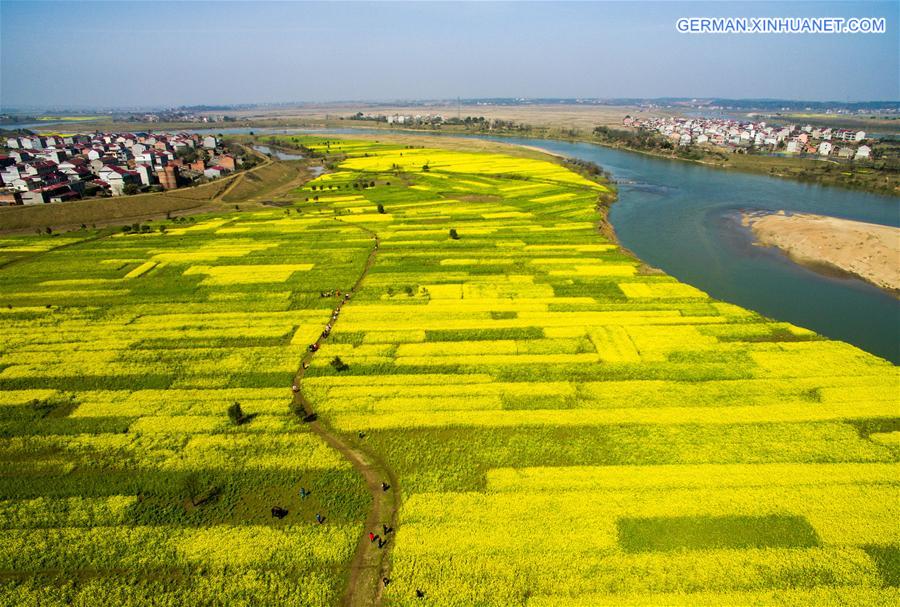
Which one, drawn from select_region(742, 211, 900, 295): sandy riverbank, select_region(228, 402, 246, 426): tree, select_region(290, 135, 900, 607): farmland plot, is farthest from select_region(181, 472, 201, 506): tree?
select_region(742, 211, 900, 295): sandy riverbank

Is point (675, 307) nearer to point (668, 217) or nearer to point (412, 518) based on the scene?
point (412, 518)

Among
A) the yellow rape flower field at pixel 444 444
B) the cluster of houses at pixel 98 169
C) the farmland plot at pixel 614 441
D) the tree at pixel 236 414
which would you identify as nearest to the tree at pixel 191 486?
the yellow rape flower field at pixel 444 444

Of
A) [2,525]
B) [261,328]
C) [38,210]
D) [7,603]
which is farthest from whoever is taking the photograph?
[38,210]

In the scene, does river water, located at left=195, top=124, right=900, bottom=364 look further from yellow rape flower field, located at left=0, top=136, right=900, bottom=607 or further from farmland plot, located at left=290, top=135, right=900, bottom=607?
farmland plot, located at left=290, top=135, right=900, bottom=607

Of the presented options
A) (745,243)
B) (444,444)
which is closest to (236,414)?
(444,444)

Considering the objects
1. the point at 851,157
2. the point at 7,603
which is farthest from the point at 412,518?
the point at 851,157

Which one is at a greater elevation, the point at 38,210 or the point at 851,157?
the point at 851,157
